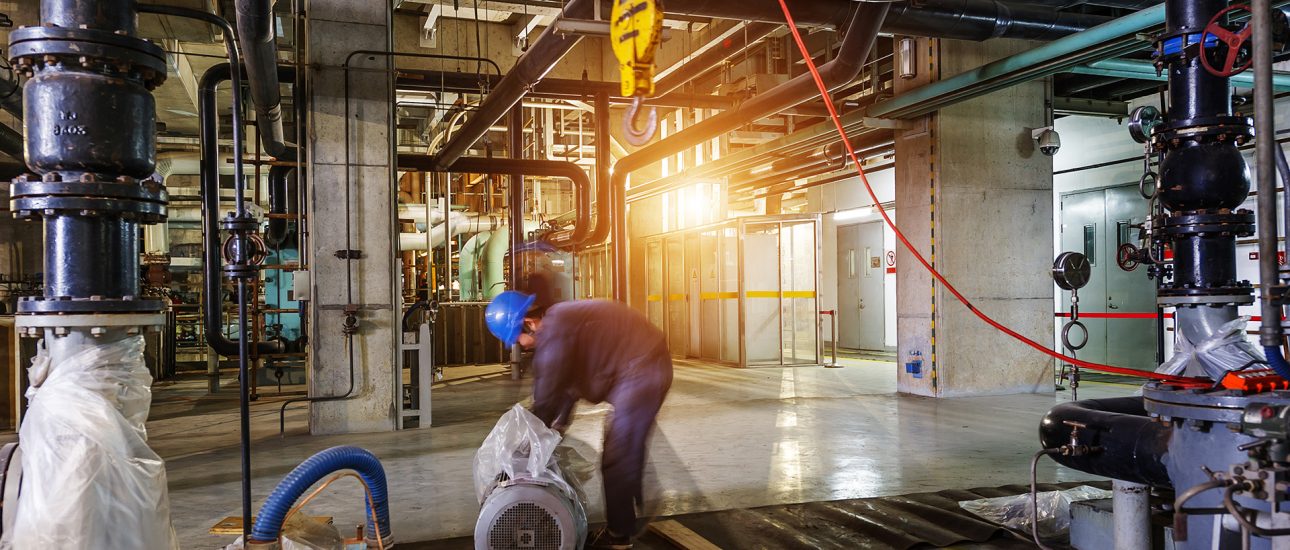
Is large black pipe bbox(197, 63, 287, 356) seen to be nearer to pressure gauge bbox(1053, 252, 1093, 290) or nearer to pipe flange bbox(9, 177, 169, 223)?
pipe flange bbox(9, 177, 169, 223)

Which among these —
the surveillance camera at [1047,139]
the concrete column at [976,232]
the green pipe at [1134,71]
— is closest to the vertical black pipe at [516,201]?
the concrete column at [976,232]

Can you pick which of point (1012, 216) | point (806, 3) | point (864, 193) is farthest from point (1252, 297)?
point (864, 193)

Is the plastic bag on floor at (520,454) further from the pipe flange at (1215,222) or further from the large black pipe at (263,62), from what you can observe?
the large black pipe at (263,62)

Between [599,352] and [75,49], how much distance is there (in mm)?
2452

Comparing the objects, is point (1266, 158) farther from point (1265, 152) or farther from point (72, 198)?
point (72, 198)

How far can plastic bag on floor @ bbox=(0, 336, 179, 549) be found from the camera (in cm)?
223

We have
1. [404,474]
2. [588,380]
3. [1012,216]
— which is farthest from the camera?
[1012,216]

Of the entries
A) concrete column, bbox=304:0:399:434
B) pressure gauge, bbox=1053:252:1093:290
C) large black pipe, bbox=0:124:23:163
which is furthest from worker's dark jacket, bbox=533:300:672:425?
large black pipe, bbox=0:124:23:163

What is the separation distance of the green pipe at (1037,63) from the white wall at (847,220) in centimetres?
611

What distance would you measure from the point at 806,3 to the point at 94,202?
5.32m

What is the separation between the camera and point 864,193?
15.9m

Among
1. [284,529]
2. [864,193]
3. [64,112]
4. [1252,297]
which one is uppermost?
[864,193]

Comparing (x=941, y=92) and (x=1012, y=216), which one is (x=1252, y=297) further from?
(x=1012, y=216)

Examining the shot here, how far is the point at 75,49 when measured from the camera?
2.33 meters
